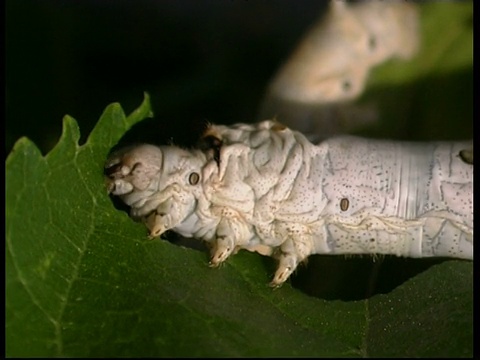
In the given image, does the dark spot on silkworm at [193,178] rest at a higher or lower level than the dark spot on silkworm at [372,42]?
higher

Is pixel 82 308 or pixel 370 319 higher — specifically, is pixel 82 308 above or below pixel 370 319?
above

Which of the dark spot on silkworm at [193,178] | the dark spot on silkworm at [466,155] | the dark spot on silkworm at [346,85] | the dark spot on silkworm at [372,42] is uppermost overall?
the dark spot on silkworm at [193,178]

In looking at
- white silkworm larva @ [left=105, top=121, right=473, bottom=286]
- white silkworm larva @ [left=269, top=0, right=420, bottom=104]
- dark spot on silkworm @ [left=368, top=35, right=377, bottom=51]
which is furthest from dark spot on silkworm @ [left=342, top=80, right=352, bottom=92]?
white silkworm larva @ [left=105, top=121, right=473, bottom=286]

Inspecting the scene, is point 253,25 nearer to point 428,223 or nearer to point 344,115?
point 344,115

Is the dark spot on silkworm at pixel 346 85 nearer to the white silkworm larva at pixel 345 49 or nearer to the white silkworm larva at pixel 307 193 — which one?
the white silkworm larva at pixel 345 49

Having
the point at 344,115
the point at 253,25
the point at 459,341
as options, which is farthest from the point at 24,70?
the point at 459,341

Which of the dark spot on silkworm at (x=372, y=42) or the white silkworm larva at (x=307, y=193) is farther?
the dark spot on silkworm at (x=372, y=42)

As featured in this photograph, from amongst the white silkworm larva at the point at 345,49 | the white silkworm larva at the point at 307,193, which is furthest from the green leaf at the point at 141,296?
the white silkworm larva at the point at 345,49
